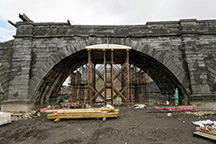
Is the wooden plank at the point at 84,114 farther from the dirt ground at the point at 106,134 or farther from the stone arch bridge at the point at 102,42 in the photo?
the stone arch bridge at the point at 102,42

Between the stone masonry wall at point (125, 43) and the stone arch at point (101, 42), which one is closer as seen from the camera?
the stone masonry wall at point (125, 43)

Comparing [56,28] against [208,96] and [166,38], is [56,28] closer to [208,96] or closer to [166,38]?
[166,38]

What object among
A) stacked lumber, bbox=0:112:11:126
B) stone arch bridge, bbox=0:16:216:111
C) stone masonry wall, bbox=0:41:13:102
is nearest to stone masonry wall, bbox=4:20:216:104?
stone arch bridge, bbox=0:16:216:111

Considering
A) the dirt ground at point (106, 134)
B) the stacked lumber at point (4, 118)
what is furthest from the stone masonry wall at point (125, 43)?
the dirt ground at point (106, 134)

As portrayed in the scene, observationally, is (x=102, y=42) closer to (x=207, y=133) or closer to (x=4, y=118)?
(x=4, y=118)

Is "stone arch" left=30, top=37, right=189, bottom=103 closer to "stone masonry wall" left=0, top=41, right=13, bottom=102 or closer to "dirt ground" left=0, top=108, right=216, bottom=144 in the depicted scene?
"stone masonry wall" left=0, top=41, right=13, bottom=102

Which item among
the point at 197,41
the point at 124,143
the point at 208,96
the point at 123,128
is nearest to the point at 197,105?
the point at 208,96

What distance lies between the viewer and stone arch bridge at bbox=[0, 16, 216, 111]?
27.1ft

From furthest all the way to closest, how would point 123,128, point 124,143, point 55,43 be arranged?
point 55,43, point 123,128, point 124,143

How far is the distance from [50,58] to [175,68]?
9233mm

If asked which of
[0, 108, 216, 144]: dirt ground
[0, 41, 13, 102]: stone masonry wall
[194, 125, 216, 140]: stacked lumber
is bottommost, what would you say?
[0, 108, 216, 144]: dirt ground

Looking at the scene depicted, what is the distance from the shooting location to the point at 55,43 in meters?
9.12

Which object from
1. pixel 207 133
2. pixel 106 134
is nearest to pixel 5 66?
pixel 106 134

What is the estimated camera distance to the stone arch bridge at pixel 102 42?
27.1ft
